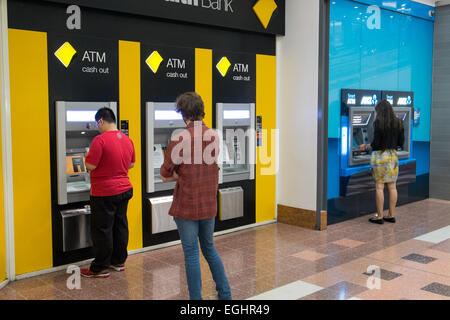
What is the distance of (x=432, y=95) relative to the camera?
7.57 m

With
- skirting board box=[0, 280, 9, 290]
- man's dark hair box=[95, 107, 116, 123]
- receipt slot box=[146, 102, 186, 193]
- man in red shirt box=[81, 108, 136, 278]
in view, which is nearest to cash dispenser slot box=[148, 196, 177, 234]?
receipt slot box=[146, 102, 186, 193]

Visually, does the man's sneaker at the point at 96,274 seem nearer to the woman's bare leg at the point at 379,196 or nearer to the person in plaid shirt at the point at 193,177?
the person in plaid shirt at the point at 193,177

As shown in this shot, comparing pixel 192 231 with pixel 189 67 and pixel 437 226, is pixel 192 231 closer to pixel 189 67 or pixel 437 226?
pixel 189 67

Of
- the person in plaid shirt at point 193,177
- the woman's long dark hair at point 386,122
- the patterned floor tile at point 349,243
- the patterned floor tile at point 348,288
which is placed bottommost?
the patterned floor tile at point 348,288

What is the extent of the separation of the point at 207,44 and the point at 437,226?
11.5 feet

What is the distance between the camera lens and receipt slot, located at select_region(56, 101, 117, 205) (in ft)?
13.3

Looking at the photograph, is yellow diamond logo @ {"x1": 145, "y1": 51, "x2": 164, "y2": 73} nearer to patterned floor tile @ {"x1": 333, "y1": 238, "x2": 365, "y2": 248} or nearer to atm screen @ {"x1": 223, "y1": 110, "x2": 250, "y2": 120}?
atm screen @ {"x1": 223, "y1": 110, "x2": 250, "y2": 120}

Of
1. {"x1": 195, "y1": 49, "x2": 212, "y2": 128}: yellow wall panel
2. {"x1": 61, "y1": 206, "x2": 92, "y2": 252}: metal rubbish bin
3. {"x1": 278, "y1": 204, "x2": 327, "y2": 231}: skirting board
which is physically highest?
{"x1": 195, "y1": 49, "x2": 212, "y2": 128}: yellow wall panel

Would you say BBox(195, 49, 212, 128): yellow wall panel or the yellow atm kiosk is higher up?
BBox(195, 49, 212, 128): yellow wall panel

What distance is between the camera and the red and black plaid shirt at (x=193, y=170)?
3066 mm

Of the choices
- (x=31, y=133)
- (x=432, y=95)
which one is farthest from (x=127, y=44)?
(x=432, y=95)

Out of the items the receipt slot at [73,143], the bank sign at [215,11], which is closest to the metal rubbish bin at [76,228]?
the receipt slot at [73,143]

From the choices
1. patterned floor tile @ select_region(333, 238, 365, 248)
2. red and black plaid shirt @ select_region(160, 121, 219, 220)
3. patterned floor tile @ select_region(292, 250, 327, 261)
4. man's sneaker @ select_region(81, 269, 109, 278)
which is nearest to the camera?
red and black plaid shirt @ select_region(160, 121, 219, 220)

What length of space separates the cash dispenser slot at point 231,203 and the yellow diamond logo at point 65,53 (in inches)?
84.4
